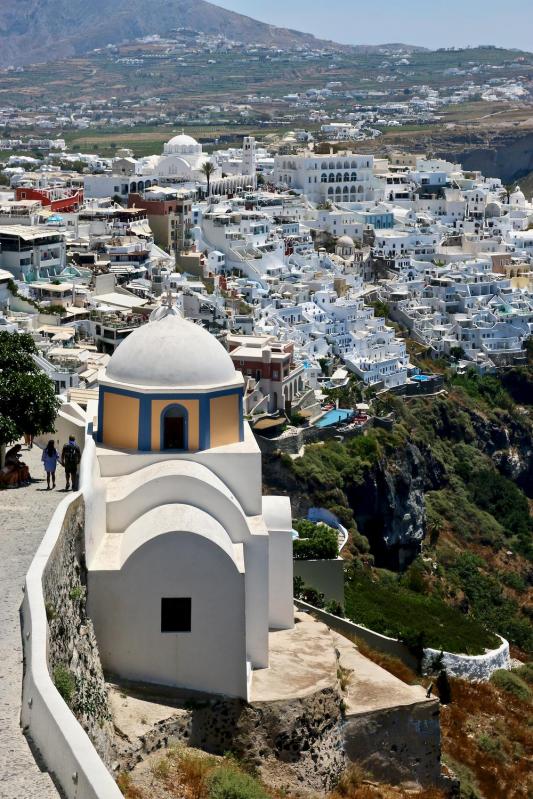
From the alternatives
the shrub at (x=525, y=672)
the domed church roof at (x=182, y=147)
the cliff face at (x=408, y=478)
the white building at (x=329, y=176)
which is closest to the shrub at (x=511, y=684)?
the shrub at (x=525, y=672)

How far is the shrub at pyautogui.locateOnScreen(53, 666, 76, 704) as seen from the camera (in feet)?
28.9

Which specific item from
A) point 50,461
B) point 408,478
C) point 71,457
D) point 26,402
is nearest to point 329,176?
point 408,478

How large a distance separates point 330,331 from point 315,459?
10254 millimetres

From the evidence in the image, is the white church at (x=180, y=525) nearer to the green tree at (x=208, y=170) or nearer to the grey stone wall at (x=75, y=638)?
the grey stone wall at (x=75, y=638)

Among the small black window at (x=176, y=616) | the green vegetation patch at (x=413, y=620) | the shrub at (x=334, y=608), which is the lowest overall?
the green vegetation patch at (x=413, y=620)

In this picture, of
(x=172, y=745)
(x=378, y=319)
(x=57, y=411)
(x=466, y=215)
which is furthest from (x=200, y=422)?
(x=466, y=215)

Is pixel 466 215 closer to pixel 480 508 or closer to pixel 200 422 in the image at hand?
pixel 480 508

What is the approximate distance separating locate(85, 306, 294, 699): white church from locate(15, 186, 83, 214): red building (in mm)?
37968

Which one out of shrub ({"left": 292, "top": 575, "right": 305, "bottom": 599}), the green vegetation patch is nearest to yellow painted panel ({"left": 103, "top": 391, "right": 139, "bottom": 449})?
shrub ({"left": 292, "top": 575, "right": 305, "bottom": 599})

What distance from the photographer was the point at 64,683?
29.2ft

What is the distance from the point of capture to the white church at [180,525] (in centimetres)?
1121

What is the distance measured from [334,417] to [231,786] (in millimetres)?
26607

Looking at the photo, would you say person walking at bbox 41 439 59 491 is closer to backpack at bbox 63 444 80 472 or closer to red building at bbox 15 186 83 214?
backpack at bbox 63 444 80 472

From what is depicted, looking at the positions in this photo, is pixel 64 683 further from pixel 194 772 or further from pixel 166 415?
pixel 166 415
